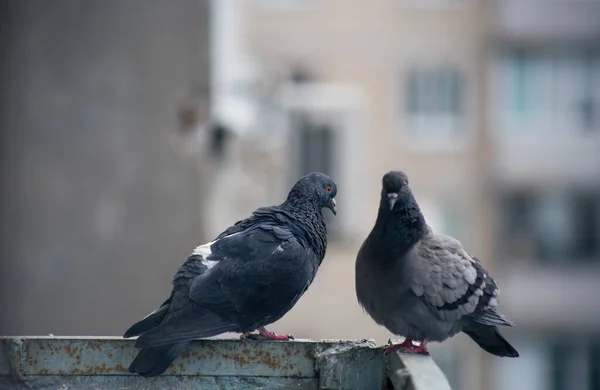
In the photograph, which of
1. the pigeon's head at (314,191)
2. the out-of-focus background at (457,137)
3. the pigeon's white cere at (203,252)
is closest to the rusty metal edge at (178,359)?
the pigeon's white cere at (203,252)

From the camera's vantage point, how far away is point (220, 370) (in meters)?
4.86

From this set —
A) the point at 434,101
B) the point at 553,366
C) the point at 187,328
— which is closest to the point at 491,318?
the point at 187,328

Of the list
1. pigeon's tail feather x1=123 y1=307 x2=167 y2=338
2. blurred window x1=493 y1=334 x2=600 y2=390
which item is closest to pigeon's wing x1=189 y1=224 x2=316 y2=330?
pigeon's tail feather x1=123 y1=307 x2=167 y2=338

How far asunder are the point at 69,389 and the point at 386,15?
66.6ft

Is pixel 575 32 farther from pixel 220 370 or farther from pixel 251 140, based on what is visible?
pixel 220 370

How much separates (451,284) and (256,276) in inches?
38.2

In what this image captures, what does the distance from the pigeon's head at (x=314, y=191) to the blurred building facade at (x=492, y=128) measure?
1719 cm

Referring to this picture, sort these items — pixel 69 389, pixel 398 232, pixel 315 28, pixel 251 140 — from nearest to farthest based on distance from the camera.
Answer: pixel 69 389
pixel 398 232
pixel 251 140
pixel 315 28

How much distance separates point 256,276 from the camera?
534cm

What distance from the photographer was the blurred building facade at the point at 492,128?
24.1m

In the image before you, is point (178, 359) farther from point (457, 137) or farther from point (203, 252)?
point (457, 137)

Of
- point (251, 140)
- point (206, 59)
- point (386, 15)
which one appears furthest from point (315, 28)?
point (206, 59)

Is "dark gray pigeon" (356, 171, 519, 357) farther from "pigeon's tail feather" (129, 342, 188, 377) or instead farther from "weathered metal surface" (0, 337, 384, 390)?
"pigeon's tail feather" (129, 342, 188, 377)

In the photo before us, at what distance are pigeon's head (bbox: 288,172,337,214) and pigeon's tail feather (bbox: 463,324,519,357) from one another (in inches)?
40.6
